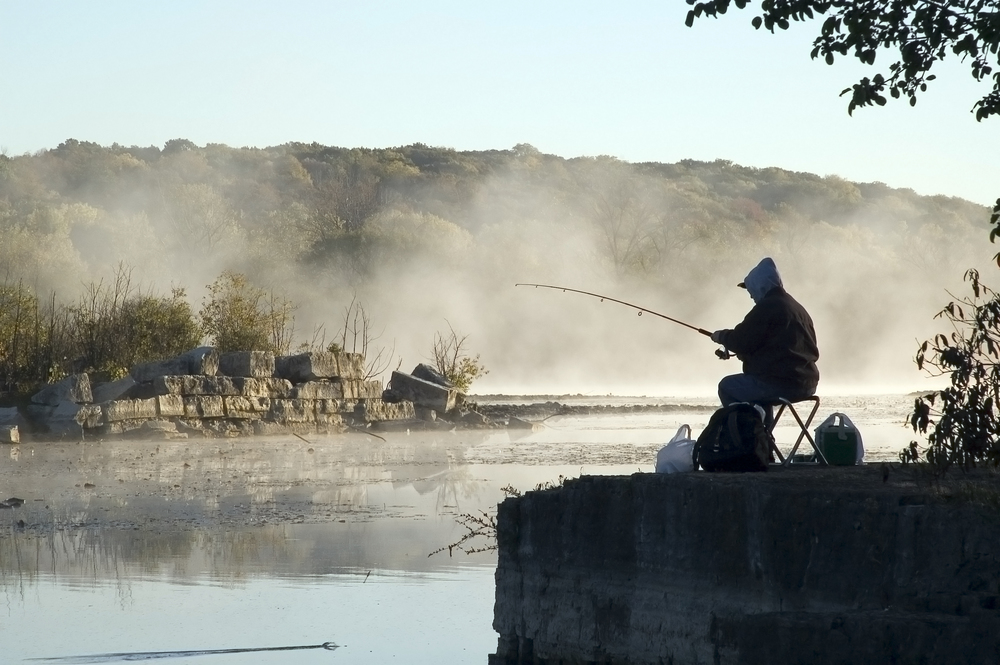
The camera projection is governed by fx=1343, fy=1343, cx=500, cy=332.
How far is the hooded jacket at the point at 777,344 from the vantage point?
29.1 feet

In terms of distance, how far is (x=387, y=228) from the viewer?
6488cm

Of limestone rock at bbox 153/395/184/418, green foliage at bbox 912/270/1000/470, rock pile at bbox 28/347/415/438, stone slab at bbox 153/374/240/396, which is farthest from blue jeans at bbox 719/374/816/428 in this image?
stone slab at bbox 153/374/240/396

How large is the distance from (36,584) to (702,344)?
4308cm

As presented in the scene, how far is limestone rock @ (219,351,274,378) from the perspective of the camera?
82.7ft

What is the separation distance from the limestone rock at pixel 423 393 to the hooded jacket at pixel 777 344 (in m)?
19.0

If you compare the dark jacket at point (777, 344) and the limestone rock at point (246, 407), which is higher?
the dark jacket at point (777, 344)

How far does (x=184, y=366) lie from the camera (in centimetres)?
2438

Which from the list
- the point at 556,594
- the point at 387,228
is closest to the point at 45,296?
the point at 387,228

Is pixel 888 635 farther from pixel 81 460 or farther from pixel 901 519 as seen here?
pixel 81 460

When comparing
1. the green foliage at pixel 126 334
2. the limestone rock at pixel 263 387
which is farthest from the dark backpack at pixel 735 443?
the green foliage at pixel 126 334

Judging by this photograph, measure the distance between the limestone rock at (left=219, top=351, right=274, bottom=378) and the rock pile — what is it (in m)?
0.02

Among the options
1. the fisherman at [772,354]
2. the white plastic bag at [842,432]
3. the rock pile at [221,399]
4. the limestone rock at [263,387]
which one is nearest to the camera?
the white plastic bag at [842,432]

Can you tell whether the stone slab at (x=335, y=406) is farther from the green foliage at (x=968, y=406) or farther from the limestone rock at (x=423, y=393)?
the green foliage at (x=968, y=406)

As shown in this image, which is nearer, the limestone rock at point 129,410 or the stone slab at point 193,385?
the limestone rock at point 129,410
